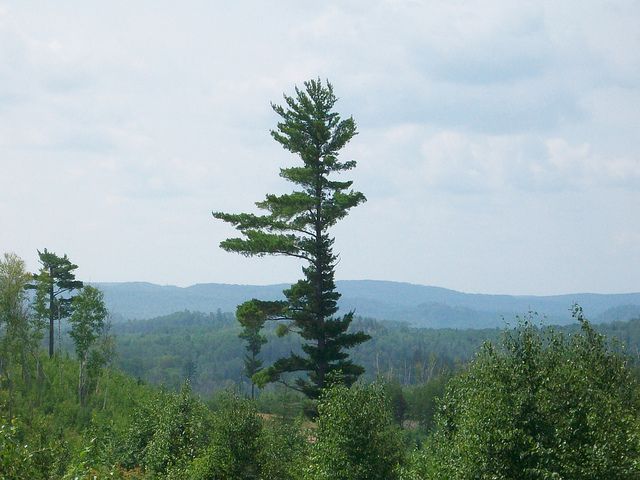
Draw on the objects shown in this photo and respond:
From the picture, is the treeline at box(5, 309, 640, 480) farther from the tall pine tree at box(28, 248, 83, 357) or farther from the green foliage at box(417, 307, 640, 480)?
the tall pine tree at box(28, 248, 83, 357)

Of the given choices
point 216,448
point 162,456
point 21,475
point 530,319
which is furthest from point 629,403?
point 21,475

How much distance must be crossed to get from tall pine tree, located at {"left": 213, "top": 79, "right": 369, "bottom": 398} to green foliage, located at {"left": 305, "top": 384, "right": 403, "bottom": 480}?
17.4 metres

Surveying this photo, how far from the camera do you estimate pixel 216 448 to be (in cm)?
3659

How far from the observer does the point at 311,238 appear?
172 feet

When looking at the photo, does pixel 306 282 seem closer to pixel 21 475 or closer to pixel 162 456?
pixel 162 456

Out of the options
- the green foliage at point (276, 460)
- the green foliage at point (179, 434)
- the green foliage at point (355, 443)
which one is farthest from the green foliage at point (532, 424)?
the green foliage at point (179, 434)

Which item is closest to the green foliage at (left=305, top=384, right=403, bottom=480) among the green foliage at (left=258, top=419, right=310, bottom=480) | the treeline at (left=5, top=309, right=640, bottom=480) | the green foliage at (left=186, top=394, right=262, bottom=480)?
the treeline at (left=5, top=309, right=640, bottom=480)

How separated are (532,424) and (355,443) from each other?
823 cm

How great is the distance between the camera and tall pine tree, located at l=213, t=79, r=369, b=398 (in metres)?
51.1

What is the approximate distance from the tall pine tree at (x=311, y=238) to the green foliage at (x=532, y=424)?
22.5 meters

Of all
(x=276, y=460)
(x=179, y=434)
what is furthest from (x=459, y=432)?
(x=179, y=434)

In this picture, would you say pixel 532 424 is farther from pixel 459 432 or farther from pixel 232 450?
pixel 232 450

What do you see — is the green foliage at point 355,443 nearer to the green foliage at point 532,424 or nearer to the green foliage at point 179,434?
the green foliage at point 532,424

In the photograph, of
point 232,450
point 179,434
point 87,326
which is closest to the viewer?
point 232,450
